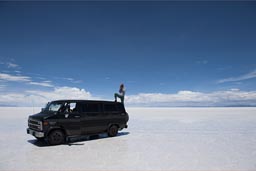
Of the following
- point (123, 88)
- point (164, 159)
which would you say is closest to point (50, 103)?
point (123, 88)

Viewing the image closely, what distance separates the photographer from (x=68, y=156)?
20.9ft

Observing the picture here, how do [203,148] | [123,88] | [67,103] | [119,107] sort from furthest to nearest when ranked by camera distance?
[123,88] < [119,107] < [67,103] < [203,148]

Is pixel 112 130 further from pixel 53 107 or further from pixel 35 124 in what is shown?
pixel 35 124

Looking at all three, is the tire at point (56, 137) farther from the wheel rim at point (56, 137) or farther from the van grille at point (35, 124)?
the van grille at point (35, 124)

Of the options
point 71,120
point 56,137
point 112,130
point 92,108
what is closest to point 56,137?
point 56,137

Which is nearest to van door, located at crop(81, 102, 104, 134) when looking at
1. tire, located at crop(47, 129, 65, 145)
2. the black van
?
the black van

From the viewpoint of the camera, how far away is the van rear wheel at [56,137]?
8109 millimetres

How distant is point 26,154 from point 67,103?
2911 mm

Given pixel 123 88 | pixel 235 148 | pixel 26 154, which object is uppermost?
pixel 123 88

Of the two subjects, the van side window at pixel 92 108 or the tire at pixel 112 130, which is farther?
the tire at pixel 112 130

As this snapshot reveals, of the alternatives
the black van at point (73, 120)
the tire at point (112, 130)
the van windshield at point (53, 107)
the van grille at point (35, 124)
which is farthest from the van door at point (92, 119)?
the van grille at point (35, 124)

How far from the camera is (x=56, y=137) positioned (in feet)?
27.1

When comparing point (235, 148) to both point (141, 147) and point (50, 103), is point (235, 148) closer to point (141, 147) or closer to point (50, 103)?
point (141, 147)

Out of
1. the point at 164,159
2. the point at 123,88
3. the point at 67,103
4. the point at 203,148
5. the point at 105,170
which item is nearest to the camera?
the point at 105,170
